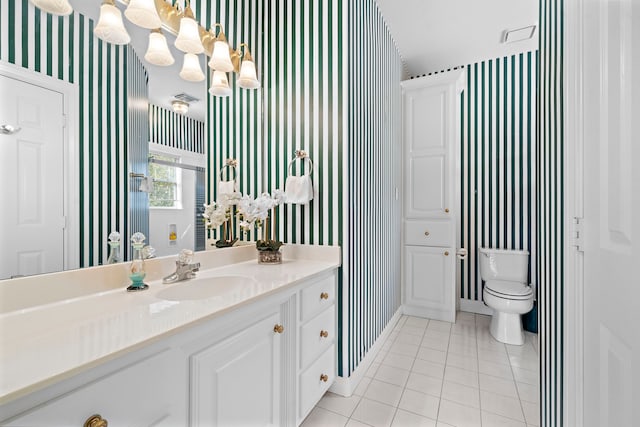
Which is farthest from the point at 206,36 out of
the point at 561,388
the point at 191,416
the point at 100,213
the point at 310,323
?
the point at 561,388

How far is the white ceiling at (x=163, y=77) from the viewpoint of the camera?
3.36ft

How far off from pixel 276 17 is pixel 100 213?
1683 mm

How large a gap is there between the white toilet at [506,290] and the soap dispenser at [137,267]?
2644mm

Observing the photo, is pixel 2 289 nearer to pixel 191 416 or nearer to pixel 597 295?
pixel 191 416

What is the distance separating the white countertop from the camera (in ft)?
1.85

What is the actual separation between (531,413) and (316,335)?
4.23 ft

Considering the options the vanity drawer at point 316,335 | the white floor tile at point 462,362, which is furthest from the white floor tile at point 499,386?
the vanity drawer at point 316,335

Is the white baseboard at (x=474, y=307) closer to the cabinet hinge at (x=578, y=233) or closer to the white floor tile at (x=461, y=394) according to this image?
the white floor tile at (x=461, y=394)

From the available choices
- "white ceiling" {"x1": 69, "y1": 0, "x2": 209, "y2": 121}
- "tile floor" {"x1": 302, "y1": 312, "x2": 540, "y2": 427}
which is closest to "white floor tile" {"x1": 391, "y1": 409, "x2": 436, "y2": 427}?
"tile floor" {"x1": 302, "y1": 312, "x2": 540, "y2": 427}

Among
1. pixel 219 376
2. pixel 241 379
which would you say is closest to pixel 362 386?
pixel 241 379

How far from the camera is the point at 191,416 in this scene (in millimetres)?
833

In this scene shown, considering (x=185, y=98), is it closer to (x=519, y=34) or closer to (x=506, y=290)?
(x=506, y=290)

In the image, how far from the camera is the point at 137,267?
114 cm

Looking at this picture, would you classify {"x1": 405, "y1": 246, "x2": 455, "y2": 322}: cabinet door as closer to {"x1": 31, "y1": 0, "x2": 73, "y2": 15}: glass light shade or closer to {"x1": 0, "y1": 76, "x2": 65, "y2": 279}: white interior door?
{"x1": 0, "y1": 76, "x2": 65, "y2": 279}: white interior door
